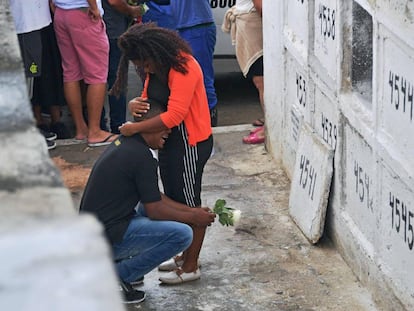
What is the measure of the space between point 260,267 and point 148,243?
916 mm

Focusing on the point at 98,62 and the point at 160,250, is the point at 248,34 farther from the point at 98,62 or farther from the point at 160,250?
the point at 160,250

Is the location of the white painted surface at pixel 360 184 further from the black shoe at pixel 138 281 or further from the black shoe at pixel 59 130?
the black shoe at pixel 59 130

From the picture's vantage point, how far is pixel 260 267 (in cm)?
537

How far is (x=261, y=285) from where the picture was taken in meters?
5.14

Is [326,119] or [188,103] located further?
[326,119]

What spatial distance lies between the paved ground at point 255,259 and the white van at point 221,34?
182 cm

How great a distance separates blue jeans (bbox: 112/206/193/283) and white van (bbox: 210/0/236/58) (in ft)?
14.0

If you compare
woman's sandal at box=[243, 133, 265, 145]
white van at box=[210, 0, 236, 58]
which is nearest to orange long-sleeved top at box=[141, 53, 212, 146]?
woman's sandal at box=[243, 133, 265, 145]

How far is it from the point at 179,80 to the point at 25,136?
10.3ft

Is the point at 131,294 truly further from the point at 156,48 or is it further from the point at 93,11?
the point at 93,11

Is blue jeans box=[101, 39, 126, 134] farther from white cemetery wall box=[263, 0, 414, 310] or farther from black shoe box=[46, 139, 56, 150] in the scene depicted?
white cemetery wall box=[263, 0, 414, 310]

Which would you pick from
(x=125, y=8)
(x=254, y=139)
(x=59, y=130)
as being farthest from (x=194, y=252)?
(x=59, y=130)

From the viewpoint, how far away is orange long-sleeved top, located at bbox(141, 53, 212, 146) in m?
4.69

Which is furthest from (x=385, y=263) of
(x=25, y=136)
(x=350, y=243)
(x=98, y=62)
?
(x=98, y=62)
